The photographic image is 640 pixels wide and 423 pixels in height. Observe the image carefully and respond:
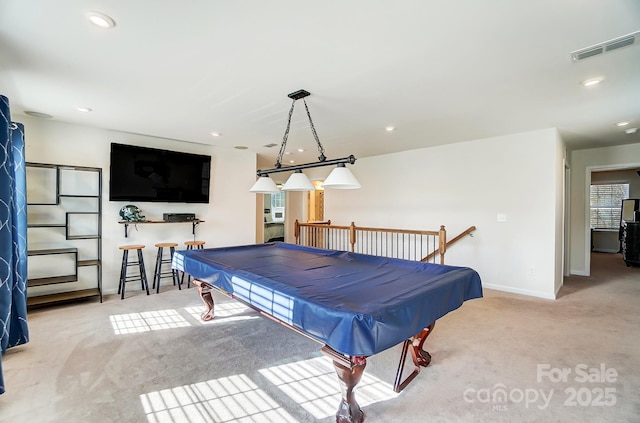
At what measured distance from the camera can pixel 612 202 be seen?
8.34m

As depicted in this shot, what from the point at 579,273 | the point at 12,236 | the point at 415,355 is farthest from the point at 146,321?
the point at 579,273

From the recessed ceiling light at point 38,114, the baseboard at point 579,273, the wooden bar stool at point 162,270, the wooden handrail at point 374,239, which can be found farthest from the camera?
the baseboard at point 579,273

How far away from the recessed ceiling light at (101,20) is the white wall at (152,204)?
3.02m

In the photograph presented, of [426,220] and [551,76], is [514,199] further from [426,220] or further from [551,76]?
[551,76]

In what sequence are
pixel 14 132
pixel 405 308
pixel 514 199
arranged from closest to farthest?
1. pixel 405 308
2. pixel 14 132
3. pixel 514 199

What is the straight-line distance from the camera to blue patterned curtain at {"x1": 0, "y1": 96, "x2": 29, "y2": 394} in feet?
6.77

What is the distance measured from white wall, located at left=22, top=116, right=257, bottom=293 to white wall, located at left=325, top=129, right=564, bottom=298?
3.00 m

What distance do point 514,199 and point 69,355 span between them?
572 centimetres

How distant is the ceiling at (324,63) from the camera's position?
166cm

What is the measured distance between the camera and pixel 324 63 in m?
2.24

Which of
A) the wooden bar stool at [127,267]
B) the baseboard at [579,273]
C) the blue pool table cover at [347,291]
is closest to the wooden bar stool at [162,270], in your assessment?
the wooden bar stool at [127,267]

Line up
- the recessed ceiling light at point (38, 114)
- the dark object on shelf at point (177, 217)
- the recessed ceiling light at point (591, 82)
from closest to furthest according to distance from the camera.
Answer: the recessed ceiling light at point (591, 82), the recessed ceiling light at point (38, 114), the dark object on shelf at point (177, 217)

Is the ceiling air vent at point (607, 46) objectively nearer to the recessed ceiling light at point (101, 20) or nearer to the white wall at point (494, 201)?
the white wall at point (494, 201)

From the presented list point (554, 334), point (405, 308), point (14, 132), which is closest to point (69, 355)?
point (14, 132)
